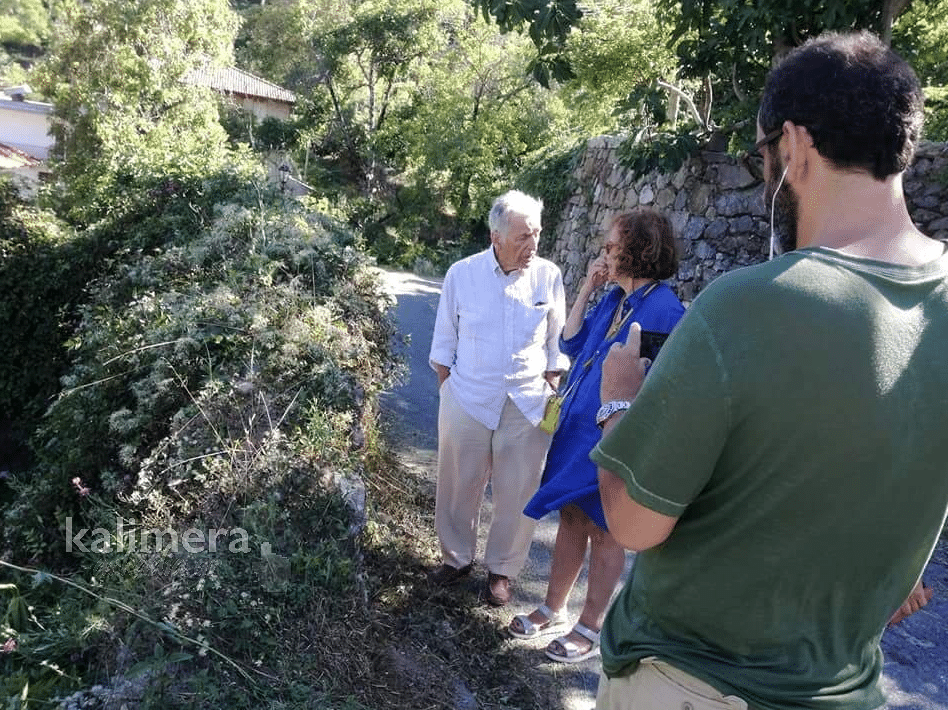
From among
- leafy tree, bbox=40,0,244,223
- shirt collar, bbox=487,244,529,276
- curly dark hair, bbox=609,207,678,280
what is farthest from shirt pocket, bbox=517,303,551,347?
leafy tree, bbox=40,0,244,223

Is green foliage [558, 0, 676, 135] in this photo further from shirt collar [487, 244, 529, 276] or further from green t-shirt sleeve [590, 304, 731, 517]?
green t-shirt sleeve [590, 304, 731, 517]

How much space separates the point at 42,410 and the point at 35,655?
6538mm

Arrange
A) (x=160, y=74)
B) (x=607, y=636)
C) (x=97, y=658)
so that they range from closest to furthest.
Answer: (x=607, y=636) → (x=97, y=658) → (x=160, y=74)

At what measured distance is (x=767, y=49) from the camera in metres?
5.96

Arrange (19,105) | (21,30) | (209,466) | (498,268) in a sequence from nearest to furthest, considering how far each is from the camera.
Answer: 1. (209,466)
2. (498,268)
3. (19,105)
4. (21,30)

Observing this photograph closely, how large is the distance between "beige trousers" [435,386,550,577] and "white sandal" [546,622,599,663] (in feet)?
1.56

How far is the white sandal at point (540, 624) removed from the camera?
339cm

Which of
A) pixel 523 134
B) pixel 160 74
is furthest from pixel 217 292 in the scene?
pixel 523 134

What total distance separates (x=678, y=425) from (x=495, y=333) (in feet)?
7.60

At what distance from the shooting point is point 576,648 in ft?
10.7

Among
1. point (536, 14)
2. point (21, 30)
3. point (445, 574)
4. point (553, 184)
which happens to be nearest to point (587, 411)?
point (445, 574)

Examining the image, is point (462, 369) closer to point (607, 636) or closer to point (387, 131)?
point (607, 636)

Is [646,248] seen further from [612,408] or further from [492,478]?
[612,408]

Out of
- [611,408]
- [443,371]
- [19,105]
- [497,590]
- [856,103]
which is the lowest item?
[19,105]
